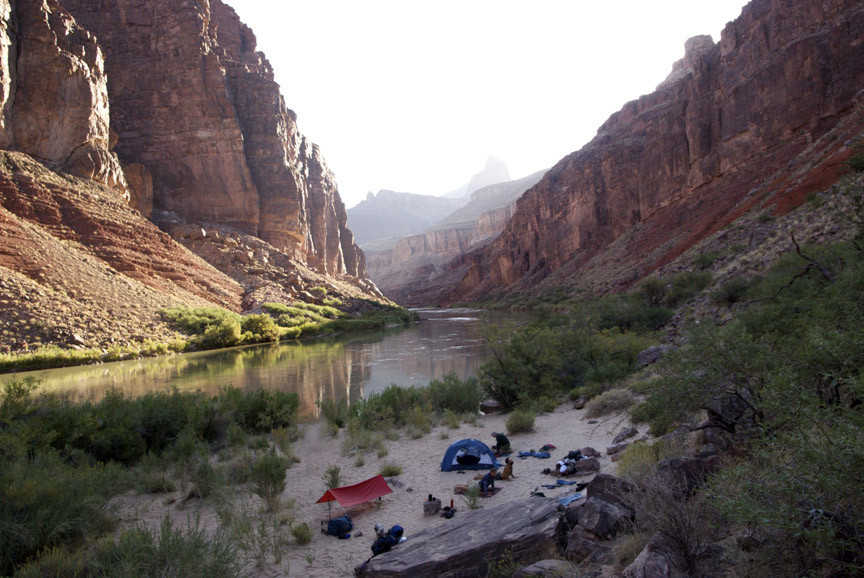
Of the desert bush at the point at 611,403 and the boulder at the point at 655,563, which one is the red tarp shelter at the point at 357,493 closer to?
the boulder at the point at 655,563

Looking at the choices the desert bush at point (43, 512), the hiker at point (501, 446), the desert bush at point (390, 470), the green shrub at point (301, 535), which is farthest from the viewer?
the hiker at point (501, 446)

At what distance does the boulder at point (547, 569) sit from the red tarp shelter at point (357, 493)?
336cm

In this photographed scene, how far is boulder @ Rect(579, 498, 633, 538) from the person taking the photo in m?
4.11

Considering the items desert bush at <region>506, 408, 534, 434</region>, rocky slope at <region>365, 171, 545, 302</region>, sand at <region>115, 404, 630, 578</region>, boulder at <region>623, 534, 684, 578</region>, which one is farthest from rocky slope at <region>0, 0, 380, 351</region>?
rocky slope at <region>365, 171, 545, 302</region>

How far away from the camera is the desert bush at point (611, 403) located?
10258 mm

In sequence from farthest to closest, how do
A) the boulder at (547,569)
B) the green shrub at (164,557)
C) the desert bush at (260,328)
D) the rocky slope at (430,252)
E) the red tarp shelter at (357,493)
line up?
1. the rocky slope at (430,252)
2. the desert bush at (260,328)
3. the red tarp shelter at (357,493)
4. the green shrub at (164,557)
5. the boulder at (547,569)

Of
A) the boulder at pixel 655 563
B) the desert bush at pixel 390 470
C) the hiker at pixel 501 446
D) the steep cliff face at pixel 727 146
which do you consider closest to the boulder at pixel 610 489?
the boulder at pixel 655 563

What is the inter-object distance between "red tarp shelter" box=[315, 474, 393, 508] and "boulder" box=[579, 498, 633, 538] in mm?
3400

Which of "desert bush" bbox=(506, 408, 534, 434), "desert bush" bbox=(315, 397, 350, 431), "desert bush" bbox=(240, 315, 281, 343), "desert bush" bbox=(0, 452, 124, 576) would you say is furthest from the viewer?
"desert bush" bbox=(240, 315, 281, 343)

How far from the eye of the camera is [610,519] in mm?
4195

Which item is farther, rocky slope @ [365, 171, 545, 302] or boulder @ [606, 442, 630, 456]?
rocky slope @ [365, 171, 545, 302]

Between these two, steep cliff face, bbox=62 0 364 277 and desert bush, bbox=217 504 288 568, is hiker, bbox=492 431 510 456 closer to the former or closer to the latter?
desert bush, bbox=217 504 288 568

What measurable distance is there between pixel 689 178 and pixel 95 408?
5937 centimetres

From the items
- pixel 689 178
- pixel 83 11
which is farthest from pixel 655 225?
pixel 83 11
